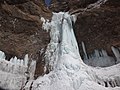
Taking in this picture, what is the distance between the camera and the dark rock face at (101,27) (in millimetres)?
10828

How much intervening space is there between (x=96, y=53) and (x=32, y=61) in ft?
12.5

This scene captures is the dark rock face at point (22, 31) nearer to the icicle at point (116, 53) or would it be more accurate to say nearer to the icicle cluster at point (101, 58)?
the icicle cluster at point (101, 58)

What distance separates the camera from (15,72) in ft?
33.2

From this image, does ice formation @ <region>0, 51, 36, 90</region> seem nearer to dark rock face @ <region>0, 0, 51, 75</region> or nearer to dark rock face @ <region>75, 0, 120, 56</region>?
dark rock face @ <region>0, 0, 51, 75</region>

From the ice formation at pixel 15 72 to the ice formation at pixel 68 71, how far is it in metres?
0.80

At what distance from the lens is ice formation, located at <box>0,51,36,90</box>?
9.59 metres

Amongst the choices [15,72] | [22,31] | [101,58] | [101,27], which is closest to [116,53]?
[101,58]

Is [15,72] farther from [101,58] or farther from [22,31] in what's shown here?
[101,58]

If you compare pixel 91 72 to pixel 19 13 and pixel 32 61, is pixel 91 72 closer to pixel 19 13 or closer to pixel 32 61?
pixel 32 61

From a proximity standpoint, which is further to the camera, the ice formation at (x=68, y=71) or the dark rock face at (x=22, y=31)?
the dark rock face at (x=22, y=31)

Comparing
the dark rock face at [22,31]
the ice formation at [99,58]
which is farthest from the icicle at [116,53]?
the dark rock face at [22,31]

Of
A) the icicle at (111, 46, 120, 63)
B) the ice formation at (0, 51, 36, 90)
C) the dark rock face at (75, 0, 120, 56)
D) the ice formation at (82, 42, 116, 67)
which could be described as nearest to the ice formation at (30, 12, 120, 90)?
the ice formation at (82, 42, 116, 67)

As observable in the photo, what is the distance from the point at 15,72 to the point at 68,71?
2877mm

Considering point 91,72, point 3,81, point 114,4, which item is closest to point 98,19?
point 114,4
